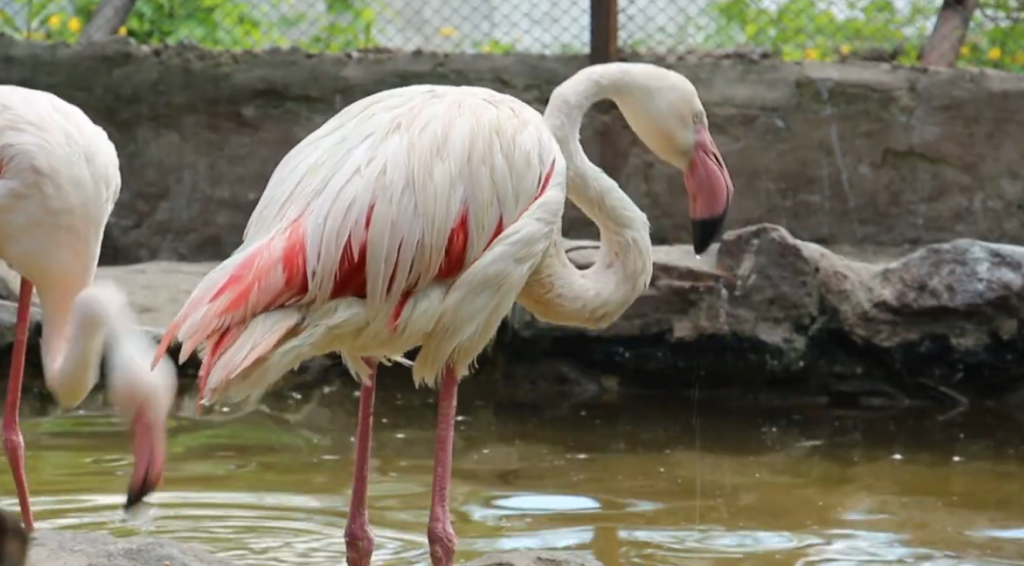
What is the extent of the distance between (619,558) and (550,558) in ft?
2.54

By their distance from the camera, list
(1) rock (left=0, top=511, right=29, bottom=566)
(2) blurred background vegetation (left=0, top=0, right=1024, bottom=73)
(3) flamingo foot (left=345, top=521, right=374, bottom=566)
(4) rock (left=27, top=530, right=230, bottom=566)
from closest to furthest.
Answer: (1) rock (left=0, top=511, right=29, bottom=566) → (4) rock (left=27, top=530, right=230, bottom=566) → (3) flamingo foot (left=345, top=521, right=374, bottom=566) → (2) blurred background vegetation (left=0, top=0, right=1024, bottom=73)

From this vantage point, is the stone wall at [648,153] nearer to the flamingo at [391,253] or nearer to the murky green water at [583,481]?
the murky green water at [583,481]

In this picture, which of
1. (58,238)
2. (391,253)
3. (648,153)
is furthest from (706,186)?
(648,153)

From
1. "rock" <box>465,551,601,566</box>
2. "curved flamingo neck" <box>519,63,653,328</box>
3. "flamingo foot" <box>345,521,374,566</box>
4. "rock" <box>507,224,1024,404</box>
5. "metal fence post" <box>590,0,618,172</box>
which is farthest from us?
"metal fence post" <box>590,0,618,172</box>

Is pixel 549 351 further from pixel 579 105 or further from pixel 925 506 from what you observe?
pixel 579 105

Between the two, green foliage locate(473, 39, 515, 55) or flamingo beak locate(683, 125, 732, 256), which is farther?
green foliage locate(473, 39, 515, 55)

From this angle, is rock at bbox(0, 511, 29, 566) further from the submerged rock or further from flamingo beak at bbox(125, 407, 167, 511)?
the submerged rock

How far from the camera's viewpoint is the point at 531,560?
10.4ft

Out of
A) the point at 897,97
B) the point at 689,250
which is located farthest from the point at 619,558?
the point at 897,97

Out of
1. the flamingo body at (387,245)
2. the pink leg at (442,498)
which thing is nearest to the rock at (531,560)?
the pink leg at (442,498)

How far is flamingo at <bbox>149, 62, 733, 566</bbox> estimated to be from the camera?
121 inches

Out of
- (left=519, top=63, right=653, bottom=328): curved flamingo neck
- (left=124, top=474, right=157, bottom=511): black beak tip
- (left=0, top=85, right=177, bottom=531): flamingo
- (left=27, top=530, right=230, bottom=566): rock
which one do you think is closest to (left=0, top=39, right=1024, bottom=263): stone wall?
(left=0, top=85, right=177, bottom=531): flamingo

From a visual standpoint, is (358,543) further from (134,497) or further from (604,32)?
(604,32)

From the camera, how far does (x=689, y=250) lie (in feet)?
19.2
